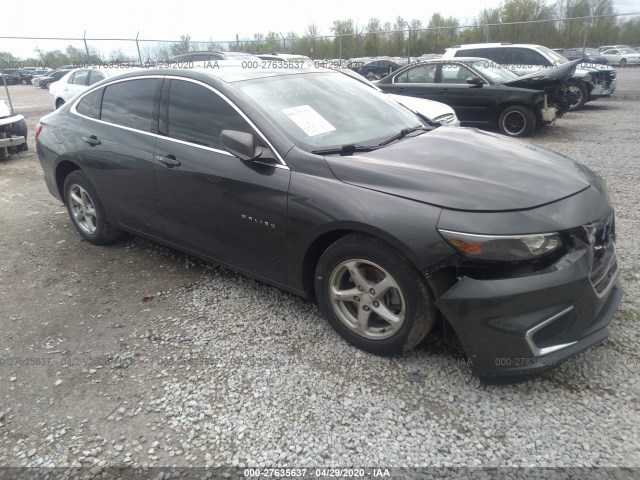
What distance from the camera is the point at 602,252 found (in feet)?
8.59

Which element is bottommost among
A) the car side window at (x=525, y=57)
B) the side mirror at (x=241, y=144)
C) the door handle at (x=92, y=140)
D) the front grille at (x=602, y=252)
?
the front grille at (x=602, y=252)

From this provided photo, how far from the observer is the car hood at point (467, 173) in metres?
2.48

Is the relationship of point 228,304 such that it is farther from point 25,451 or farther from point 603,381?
point 603,381

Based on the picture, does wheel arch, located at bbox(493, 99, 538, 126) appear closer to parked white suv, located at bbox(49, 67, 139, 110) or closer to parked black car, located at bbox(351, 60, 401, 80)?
parked white suv, located at bbox(49, 67, 139, 110)

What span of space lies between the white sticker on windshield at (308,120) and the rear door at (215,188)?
0.98ft

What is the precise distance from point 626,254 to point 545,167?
175 cm

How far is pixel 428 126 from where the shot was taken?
380 centimetres

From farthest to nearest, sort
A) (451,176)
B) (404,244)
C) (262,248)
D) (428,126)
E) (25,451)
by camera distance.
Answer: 1. (428,126)
2. (262,248)
3. (451,176)
4. (404,244)
5. (25,451)

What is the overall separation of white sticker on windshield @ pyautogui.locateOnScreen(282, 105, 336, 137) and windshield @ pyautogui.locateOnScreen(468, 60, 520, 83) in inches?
297

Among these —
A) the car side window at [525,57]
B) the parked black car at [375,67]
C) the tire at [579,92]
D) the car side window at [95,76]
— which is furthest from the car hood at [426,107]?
the parked black car at [375,67]

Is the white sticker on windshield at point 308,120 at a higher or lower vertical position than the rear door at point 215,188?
higher

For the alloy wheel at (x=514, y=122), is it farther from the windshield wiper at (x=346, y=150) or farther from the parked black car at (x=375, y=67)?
the parked black car at (x=375, y=67)

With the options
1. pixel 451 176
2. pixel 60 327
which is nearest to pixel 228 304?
pixel 60 327

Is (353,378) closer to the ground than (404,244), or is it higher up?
closer to the ground
